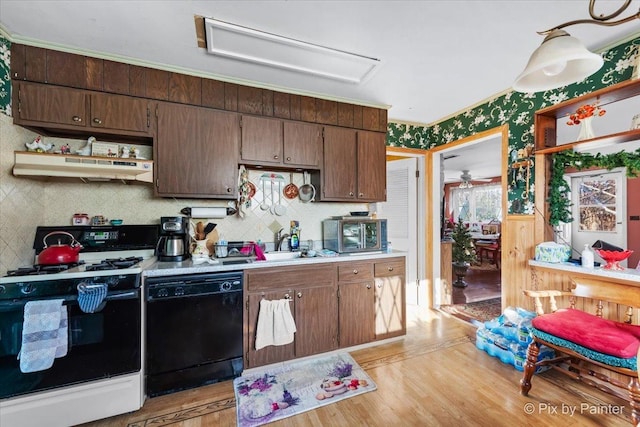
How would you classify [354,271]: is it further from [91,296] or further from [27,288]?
[27,288]

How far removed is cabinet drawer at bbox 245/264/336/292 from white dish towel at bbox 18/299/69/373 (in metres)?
1.16

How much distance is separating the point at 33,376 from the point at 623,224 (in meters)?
4.28

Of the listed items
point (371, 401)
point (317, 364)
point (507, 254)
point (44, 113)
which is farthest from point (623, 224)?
point (44, 113)

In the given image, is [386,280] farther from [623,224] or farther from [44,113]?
[44,113]

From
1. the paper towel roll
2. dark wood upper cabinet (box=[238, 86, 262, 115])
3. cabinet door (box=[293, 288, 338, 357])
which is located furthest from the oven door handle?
dark wood upper cabinet (box=[238, 86, 262, 115])

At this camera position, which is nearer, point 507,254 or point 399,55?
point 399,55

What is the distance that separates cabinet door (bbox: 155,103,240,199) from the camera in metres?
2.30

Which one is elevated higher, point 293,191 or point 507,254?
point 293,191

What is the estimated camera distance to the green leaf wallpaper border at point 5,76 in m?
1.87

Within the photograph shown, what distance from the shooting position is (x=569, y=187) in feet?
7.88

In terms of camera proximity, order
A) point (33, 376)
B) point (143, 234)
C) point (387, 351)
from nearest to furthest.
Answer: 1. point (33, 376)
2. point (143, 234)
3. point (387, 351)

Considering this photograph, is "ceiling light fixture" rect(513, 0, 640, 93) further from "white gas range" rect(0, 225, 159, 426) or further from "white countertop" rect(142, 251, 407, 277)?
"white gas range" rect(0, 225, 159, 426)

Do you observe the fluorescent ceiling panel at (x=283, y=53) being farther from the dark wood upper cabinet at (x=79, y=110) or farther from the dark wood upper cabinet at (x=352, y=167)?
the dark wood upper cabinet at (x=79, y=110)

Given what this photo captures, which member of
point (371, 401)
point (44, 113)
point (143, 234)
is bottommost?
point (371, 401)
